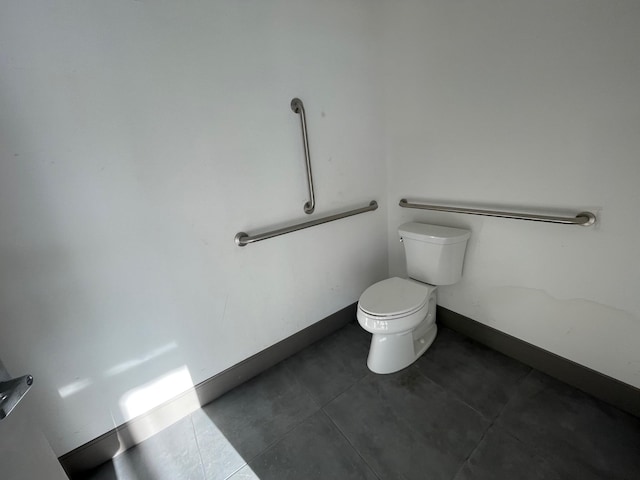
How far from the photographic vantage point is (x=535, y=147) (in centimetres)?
121

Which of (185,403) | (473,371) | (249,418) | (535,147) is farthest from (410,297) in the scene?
(185,403)

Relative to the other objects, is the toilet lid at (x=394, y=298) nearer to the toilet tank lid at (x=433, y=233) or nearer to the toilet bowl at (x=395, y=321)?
the toilet bowl at (x=395, y=321)

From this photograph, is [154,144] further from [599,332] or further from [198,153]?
[599,332]

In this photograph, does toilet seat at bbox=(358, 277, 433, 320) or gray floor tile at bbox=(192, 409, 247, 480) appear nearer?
gray floor tile at bbox=(192, 409, 247, 480)

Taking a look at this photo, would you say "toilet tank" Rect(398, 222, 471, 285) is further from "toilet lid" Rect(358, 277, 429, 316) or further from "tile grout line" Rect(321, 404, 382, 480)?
"tile grout line" Rect(321, 404, 382, 480)

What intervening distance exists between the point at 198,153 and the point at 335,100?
0.82 metres

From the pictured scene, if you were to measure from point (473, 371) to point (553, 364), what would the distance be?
1.23 feet

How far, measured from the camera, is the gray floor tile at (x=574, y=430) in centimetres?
104

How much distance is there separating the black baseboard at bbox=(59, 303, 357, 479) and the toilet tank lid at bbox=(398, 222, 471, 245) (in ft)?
2.38

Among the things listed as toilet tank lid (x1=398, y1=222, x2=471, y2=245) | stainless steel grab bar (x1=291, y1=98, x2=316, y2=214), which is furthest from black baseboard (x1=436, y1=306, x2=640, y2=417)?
stainless steel grab bar (x1=291, y1=98, x2=316, y2=214)

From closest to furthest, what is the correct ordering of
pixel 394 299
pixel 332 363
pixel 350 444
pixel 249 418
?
1. pixel 350 444
2. pixel 249 418
3. pixel 394 299
4. pixel 332 363

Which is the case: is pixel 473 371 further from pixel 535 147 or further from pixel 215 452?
pixel 215 452

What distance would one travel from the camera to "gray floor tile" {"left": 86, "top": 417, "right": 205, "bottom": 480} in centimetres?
116

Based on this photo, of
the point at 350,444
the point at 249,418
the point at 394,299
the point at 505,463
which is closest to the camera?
the point at 505,463
